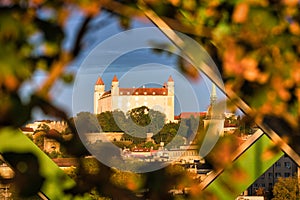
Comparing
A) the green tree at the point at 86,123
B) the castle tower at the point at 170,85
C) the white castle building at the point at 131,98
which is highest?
the castle tower at the point at 170,85

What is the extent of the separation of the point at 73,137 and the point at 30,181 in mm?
148

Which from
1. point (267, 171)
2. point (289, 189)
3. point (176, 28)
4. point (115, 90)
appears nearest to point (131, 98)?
point (115, 90)

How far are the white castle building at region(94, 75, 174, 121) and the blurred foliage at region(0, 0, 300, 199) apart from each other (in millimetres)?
118

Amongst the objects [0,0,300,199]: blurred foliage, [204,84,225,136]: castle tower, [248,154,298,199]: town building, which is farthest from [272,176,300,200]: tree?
[0,0,300,199]: blurred foliage

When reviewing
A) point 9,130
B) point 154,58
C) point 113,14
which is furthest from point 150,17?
point 9,130

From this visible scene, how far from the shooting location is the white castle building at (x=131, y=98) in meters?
0.84

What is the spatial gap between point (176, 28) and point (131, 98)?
15cm

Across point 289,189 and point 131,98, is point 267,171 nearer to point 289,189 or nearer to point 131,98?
point 131,98

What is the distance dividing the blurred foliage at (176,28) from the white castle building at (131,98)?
0.12m

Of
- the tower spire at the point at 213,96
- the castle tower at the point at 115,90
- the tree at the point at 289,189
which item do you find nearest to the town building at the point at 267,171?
the tree at the point at 289,189

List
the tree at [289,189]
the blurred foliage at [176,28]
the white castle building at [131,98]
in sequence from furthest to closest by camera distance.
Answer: the tree at [289,189] → the white castle building at [131,98] → the blurred foliage at [176,28]

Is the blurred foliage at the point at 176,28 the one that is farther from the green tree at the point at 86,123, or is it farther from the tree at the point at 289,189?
the tree at the point at 289,189

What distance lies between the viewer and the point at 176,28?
771mm

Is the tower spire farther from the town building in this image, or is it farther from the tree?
the tree
